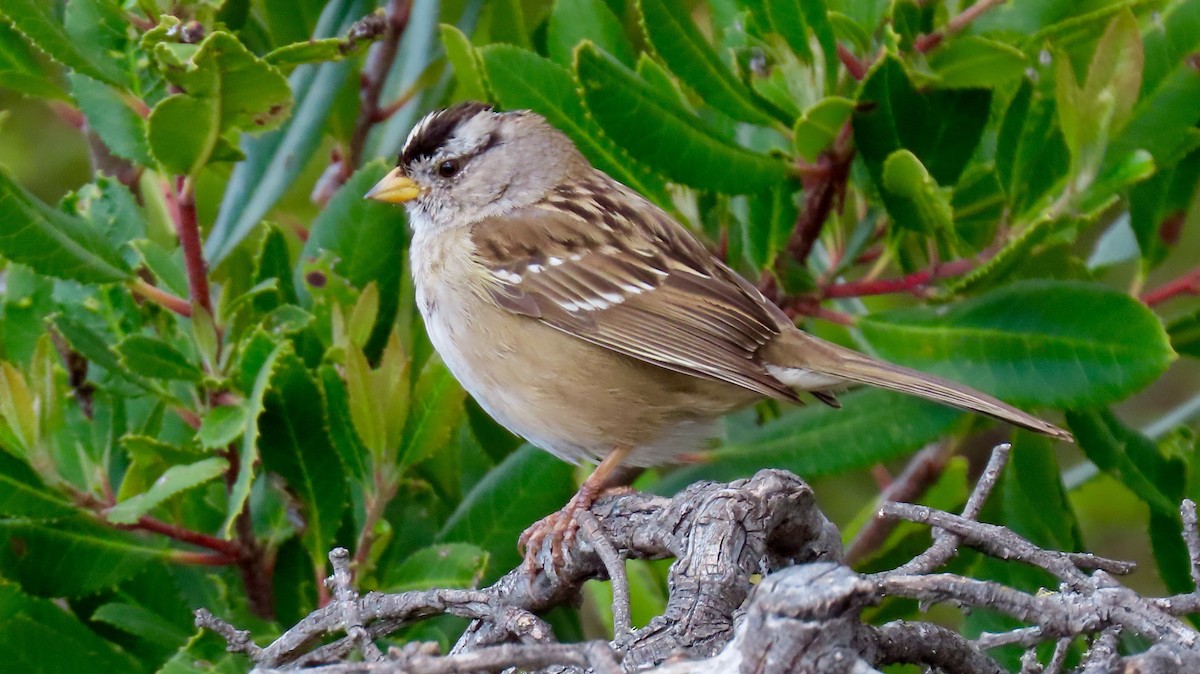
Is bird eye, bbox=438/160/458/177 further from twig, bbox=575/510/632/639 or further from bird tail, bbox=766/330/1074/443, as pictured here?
twig, bbox=575/510/632/639

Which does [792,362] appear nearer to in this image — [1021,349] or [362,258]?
[1021,349]

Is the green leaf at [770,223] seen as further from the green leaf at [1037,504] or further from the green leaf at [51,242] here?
the green leaf at [51,242]

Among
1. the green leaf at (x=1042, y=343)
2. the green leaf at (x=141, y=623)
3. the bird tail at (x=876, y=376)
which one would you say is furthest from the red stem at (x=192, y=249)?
the green leaf at (x=1042, y=343)

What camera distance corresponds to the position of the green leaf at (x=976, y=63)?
2.50m

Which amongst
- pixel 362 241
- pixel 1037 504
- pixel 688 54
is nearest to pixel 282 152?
pixel 362 241

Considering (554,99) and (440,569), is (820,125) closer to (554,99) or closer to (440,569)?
(554,99)

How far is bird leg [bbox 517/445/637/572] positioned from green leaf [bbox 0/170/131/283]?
3.01 feet

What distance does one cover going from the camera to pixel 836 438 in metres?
2.82

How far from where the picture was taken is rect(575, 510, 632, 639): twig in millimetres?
1573

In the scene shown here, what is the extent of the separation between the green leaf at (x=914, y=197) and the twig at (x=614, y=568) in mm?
881

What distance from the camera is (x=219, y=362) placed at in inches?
101

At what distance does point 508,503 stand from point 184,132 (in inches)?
38.1

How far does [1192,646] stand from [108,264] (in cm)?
196

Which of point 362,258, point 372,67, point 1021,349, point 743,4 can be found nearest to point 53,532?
point 362,258
